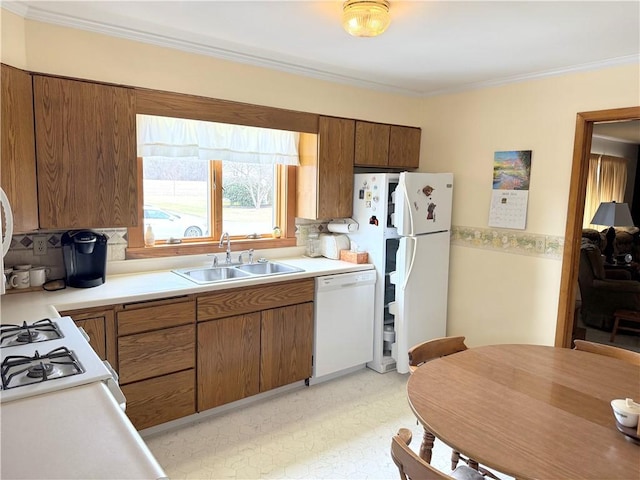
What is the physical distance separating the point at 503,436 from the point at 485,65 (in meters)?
2.58

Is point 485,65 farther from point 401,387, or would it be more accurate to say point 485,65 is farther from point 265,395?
point 265,395

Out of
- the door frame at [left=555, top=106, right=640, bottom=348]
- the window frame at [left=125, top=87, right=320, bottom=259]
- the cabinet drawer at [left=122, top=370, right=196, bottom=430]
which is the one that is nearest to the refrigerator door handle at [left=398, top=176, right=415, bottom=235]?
the window frame at [left=125, top=87, right=320, bottom=259]

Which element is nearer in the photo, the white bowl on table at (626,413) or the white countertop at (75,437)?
the white countertop at (75,437)

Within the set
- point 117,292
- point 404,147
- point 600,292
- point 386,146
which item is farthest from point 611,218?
point 117,292

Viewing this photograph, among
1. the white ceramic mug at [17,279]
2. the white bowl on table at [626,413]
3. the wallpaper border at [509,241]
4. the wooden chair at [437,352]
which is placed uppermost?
the wallpaper border at [509,241]

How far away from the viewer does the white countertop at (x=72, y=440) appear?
911 mm

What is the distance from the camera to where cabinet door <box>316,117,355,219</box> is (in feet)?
11.1

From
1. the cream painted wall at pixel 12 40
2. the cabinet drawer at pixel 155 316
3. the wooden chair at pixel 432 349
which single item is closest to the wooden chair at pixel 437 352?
the wooden chair at pixel 432 349

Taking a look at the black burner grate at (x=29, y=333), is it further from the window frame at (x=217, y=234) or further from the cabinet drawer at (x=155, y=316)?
the window frame at (x=217, y=234)

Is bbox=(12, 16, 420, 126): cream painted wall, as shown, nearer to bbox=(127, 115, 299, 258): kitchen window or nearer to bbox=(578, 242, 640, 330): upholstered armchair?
bbox=(127, 115, 299, 258): kitchen window

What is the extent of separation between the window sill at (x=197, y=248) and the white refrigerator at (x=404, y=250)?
666 millimetres

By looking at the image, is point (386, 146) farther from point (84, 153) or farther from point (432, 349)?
point (84, 153)

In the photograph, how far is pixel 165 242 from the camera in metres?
3.08

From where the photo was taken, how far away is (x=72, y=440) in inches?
40.1
